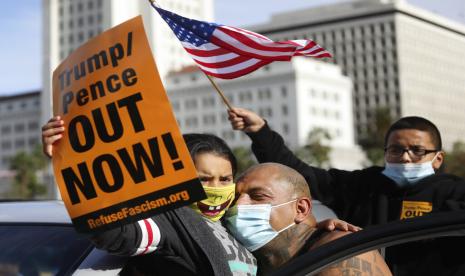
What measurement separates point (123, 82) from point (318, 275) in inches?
31.6

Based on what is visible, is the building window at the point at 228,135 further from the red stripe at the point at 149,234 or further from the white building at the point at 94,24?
the red stripe at the point at 149,234

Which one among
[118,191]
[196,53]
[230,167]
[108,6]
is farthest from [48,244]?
[108,6]

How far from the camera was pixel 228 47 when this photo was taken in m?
4.00

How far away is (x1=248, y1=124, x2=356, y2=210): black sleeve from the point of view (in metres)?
4.32

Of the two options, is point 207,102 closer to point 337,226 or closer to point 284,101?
point 284,101

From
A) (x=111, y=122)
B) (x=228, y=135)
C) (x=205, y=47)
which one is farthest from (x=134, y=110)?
(x=228, y=135)

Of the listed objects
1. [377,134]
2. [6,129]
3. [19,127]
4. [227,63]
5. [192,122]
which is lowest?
[377,134]

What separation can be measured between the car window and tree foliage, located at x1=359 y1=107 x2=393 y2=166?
83942 millimetres

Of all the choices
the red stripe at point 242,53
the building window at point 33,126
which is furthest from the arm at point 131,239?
the building window at point 33,126

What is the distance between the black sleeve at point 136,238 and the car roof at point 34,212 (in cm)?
41

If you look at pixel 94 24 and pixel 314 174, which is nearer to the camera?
pixel 314 174

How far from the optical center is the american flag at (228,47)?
399cm

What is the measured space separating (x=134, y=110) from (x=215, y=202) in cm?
79

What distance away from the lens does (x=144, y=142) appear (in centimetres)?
258
